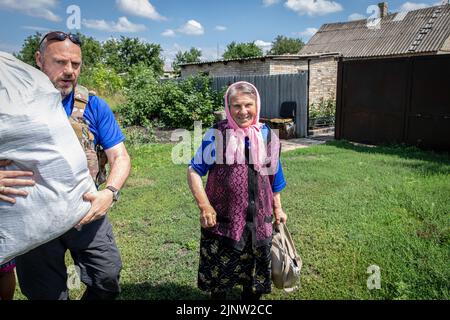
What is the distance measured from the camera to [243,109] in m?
2.28

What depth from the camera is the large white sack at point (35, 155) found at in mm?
1510

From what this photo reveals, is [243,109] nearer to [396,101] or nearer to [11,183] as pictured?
[11,183]

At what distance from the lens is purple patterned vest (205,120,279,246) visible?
2.34 metres

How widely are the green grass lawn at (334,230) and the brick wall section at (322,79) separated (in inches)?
395

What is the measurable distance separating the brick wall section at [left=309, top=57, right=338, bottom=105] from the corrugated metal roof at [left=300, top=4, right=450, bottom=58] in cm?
554

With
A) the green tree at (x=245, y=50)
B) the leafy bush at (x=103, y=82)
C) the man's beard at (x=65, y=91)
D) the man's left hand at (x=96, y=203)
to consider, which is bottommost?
the man's left hand at (x=96, y=203)

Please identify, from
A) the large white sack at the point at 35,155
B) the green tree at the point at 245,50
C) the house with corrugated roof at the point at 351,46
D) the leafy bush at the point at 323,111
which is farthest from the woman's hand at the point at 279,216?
the green tree at the point at 245,50

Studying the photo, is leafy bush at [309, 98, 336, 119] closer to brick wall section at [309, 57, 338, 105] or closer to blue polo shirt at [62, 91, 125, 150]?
brick wall section at [309, 57, 338, 105]

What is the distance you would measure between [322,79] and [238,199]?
1535 centimetres

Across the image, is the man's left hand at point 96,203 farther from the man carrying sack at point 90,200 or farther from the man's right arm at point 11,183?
the man's right arm at point 11,183

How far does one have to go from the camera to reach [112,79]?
18.1m

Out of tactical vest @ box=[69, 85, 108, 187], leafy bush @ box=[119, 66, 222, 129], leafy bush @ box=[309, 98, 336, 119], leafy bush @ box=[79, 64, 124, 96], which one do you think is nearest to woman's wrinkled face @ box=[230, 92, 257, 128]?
tactical vest @ box=[69, 85, 108, 187]

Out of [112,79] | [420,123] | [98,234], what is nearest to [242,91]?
[98,234]

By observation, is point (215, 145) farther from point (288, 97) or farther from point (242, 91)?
point (288, 97)
